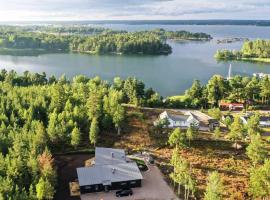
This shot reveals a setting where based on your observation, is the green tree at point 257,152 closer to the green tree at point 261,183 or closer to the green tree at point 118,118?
the green tree at point 261,183

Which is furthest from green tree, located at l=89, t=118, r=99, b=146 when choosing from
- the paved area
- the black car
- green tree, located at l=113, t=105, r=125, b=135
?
the black car

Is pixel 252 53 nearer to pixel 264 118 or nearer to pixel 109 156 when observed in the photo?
pixel 264 118

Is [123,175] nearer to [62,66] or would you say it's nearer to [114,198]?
[114,198]

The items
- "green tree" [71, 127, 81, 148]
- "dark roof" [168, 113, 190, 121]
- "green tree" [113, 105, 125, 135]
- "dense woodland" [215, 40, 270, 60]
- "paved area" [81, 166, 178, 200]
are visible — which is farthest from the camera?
"dense woodland" [215, 40, 270, 60]

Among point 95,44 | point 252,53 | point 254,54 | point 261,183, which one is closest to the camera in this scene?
point 261,183

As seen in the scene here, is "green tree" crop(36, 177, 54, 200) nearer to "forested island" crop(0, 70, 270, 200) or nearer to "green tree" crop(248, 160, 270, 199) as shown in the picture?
Result: "forested island" crop(0, 70, 270, 200)

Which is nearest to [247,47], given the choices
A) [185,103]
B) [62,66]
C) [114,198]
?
[62,66]

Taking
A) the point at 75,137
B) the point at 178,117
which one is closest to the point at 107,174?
the point at 75,137
